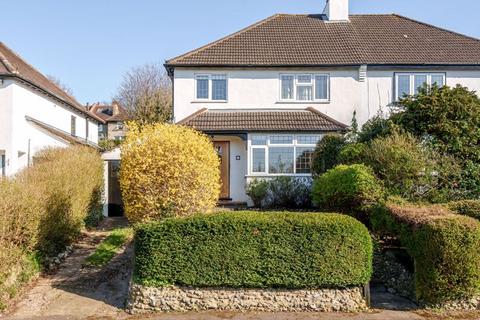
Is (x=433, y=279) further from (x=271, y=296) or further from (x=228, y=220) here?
(x=228, y=220)

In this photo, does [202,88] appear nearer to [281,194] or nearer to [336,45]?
[281,194]

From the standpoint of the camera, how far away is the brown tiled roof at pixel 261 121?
56.4 ft

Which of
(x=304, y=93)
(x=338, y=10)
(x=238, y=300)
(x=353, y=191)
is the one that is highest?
Result: (x=338, y=10)

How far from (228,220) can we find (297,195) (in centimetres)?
875

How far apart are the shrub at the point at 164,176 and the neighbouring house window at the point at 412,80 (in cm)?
1293

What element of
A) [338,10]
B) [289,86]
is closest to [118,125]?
[338,10]

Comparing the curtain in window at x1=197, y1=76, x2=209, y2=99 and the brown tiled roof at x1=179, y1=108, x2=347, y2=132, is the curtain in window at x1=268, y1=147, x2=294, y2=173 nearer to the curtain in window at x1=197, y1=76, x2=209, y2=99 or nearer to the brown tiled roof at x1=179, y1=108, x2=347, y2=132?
the brown tiled roof at x1=179, y1=108, x2=347, y2=132

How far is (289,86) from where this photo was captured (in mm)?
19094

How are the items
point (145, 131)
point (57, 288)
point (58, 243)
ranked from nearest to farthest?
point (57, 288)
point (145, 131)
point (58, 243)

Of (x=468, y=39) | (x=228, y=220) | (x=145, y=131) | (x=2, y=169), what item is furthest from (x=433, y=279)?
(x=2, y=169)

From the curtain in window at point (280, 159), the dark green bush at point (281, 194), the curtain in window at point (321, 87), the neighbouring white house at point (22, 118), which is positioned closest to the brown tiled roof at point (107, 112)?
the neighbouring white house at point (22, 118)

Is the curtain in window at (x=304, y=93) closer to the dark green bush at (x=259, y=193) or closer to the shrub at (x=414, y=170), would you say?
the dark green bush at (x=259, y=193)

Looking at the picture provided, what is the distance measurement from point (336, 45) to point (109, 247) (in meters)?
14.5

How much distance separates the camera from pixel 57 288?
8.55 m
